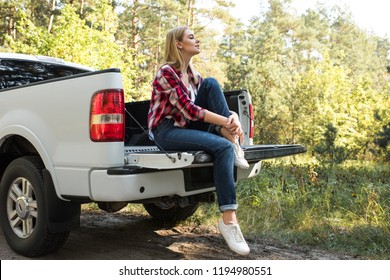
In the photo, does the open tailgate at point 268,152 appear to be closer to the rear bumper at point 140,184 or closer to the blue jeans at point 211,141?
the blue jeans at point 211,141

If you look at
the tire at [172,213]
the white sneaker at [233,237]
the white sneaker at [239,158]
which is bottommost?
the tire at [172,213]

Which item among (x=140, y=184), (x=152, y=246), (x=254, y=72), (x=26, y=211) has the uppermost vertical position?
(x=254, y=72)

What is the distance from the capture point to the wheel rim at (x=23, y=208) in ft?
11.4

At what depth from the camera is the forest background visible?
5258mm

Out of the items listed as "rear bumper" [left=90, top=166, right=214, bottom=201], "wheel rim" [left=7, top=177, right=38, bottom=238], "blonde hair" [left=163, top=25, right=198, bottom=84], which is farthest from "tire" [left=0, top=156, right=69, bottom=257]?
"blonde hair" [left=163, top=25, right=198, bottom=84]

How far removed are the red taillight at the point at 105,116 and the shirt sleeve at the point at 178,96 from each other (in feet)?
1.72

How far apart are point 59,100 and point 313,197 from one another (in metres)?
3.66

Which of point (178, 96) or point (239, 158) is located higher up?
point (178, 96)

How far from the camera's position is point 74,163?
313 cm

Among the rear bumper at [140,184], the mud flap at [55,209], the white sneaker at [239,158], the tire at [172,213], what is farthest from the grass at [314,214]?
the mud flap at [55,209]

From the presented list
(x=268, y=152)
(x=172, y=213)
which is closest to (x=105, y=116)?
(x=268, y=152)

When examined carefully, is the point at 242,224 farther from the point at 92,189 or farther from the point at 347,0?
the point at 347,0

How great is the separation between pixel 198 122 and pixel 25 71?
2212 mm

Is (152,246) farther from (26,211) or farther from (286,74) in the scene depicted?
(286,74)
